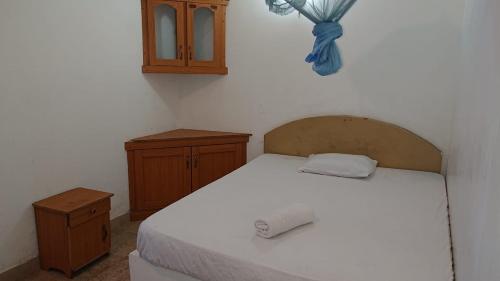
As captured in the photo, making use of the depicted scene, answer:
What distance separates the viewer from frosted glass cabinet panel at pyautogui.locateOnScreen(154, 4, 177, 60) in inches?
116

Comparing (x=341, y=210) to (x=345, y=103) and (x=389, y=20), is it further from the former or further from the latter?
(x=389, y=20)

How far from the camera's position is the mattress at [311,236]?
1168 millimetres

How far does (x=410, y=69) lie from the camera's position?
8.19 feet

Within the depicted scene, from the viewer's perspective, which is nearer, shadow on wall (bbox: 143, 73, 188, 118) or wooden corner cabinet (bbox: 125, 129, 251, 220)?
wooden corner cabinet (bbox: 125, 129, 251, 220)

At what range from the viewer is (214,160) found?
10.1 ft

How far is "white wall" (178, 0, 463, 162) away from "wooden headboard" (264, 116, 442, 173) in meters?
0.08

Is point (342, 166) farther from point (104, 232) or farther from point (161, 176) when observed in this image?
point (104, 232)

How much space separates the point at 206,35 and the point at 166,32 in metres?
0.36

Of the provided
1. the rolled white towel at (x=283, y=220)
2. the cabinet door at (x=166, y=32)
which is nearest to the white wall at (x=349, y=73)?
the cabinet door at (x=166, y=32)

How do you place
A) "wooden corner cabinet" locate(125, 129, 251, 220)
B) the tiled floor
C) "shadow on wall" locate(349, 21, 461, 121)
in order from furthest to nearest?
"wooden corner cabinet" locate(125, 129, 251, 220) → "shadow on wall" locate(349, 21, 461, 121) → the tiled floor

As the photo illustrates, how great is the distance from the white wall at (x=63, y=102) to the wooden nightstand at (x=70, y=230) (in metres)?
0.09

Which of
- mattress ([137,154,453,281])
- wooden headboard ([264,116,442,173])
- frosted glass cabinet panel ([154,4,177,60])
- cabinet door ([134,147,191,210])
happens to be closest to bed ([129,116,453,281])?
mattress ([137,154,453,281])

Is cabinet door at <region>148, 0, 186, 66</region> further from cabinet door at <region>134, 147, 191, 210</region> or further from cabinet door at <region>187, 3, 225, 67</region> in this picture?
cabinet door at <region>134, 147, 191, 210</region>

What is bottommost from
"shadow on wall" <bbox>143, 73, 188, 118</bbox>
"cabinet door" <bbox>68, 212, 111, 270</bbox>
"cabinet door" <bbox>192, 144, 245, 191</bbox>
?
"cabinet door" <bbox>68, 212, 111, 270</bbox>
